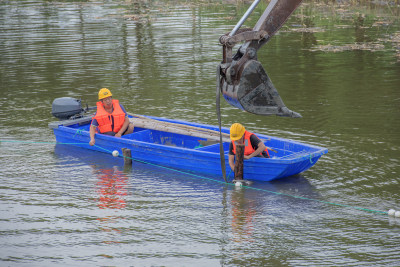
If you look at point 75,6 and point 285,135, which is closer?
point 285,135

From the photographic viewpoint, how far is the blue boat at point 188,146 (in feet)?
37.2

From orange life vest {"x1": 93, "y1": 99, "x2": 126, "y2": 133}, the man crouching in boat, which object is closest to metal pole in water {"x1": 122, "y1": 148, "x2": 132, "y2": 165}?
the man crouching in boat

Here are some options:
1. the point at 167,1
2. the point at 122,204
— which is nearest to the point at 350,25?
the point at 167,1

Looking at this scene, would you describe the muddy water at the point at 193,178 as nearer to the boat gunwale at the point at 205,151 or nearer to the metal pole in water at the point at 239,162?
the metal pole in water at the point at 239,162

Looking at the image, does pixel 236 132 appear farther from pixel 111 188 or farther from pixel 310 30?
pixel 310 30

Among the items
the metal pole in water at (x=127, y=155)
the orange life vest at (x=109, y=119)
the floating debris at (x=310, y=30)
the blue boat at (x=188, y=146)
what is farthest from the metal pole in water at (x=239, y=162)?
the floating debris at (x=310, y=30)

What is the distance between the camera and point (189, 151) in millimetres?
12031

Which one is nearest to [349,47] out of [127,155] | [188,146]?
[188,146]

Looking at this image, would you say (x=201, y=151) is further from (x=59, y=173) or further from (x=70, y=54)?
(x=70, y=54)

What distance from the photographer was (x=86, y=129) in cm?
1468

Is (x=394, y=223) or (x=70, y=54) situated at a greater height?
(x=70, y=54)

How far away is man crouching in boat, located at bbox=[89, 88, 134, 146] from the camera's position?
44.1 feet

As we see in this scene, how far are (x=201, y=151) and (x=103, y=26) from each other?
67.4ft

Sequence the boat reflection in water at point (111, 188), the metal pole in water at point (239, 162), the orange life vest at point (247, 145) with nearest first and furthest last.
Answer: the boat reflection in water at point (111, 188)
the metal pole in water at point (239, 162)
the orange life vest at point (247, 145)
